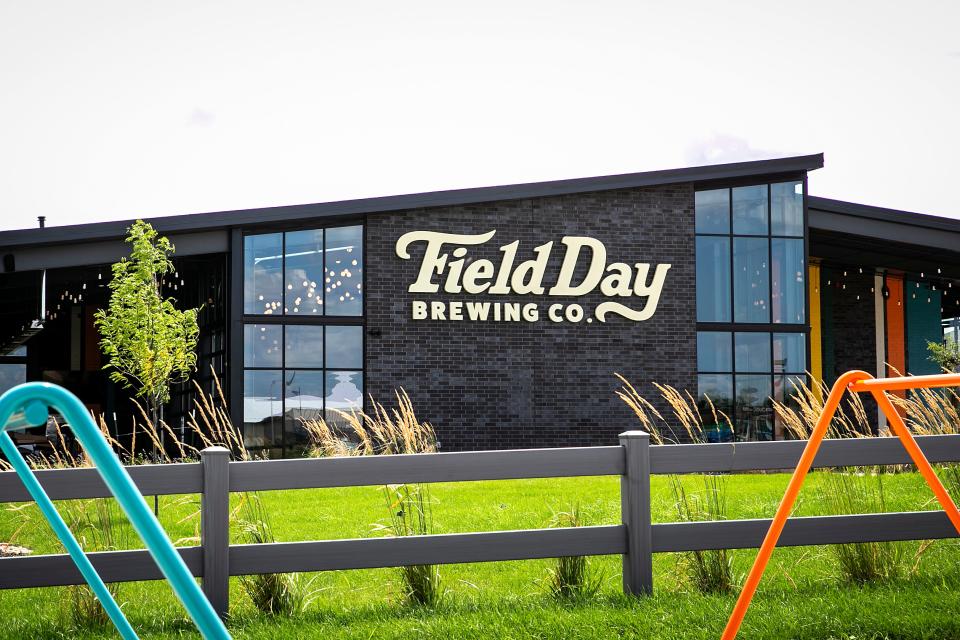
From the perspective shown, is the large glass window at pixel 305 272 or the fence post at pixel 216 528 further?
the large glass window at pixel 305 272

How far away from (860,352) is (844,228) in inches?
245

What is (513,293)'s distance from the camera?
1852 centimetres

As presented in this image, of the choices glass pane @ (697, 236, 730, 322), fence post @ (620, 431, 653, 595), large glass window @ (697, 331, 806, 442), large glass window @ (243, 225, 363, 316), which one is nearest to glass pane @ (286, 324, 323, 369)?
large glass window @ (243, 225, 363, 316)

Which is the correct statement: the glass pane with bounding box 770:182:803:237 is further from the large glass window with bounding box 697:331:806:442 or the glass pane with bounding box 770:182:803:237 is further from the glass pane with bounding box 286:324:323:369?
the glass pane with bounding box 286:324:323:369

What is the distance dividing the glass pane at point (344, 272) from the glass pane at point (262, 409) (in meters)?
1.85

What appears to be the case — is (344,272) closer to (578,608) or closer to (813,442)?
(578,608)

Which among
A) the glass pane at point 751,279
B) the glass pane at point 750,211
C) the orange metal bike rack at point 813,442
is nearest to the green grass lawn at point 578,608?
the orange metal bike rack at point 813,442

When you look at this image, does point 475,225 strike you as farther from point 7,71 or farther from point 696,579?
point 696,579

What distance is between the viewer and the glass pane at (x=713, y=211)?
64.7 ft

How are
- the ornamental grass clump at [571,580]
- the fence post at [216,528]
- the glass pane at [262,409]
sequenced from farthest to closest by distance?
the glass pane at [262,409]
the ornamental grass clump at [571,580]
the fence post at [216,528]

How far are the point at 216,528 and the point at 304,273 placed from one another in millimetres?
13437

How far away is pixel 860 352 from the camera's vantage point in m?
25.7

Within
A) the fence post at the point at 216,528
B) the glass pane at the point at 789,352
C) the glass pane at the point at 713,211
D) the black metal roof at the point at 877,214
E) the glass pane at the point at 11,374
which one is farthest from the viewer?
the glass pane at the point at 11,374

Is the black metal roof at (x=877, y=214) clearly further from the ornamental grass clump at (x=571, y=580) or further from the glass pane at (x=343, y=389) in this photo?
the ornamental grass clump at (x=571, y=580)
